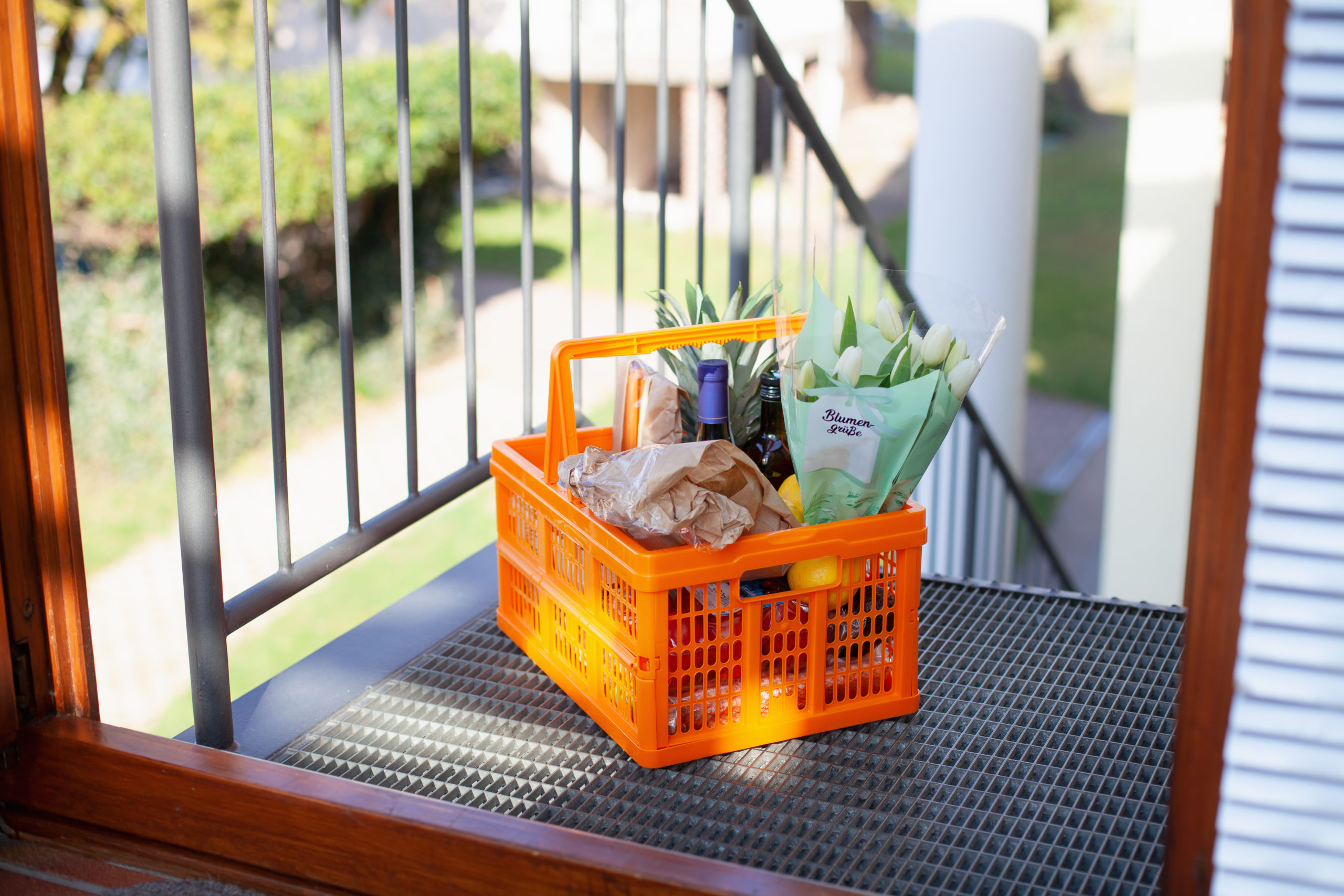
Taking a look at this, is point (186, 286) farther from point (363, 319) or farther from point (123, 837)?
point (363, 319)

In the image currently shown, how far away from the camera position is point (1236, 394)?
28.2 inches

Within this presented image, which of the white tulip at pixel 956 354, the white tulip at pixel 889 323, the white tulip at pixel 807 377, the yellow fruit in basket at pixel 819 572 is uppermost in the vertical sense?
the white tulip at pixel 889 323

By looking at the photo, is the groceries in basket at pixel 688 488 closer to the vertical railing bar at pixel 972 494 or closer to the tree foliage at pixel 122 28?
the vertical railing bar at pixel 972 494

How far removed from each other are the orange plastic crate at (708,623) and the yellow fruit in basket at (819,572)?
0.04 ft

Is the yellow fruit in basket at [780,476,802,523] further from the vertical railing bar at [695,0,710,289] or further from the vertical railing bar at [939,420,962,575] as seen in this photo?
the vertical railing bar at [939,420,962,575]

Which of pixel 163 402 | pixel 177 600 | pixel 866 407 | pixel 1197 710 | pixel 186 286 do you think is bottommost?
pixel 177 600

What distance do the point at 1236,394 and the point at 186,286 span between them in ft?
2.92

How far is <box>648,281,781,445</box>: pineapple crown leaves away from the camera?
1.35 metres

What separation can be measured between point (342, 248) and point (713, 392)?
1.46 feet

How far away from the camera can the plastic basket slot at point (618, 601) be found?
3.82 feet

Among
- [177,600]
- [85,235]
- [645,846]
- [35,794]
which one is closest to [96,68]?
[85,235]

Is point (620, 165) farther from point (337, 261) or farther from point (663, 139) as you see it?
point (337, 261)

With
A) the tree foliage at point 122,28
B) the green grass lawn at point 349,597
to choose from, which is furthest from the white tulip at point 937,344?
the tree foliage at point 122,28

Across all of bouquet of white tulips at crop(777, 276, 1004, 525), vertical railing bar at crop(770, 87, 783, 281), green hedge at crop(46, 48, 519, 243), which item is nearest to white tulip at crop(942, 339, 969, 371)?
bouquet of white tulips at crop(777, 276, 1004, 525)
